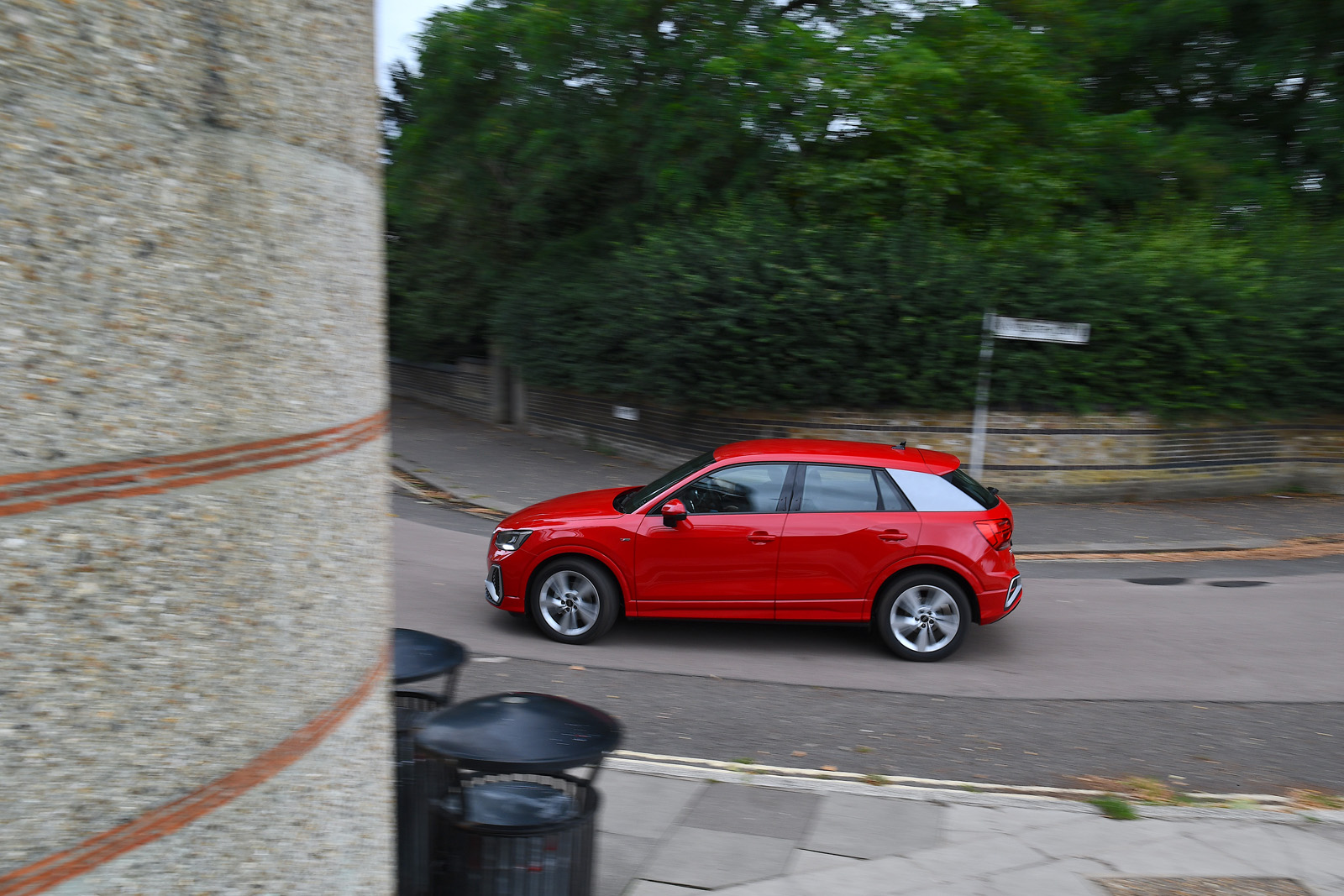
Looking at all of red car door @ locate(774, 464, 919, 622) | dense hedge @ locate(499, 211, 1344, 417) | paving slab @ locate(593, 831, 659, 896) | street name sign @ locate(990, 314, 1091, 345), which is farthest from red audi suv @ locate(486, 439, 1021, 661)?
dense hedge @ locate(499, 211, 1344, 417)

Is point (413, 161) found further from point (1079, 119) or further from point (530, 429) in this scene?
point (1079, 119)

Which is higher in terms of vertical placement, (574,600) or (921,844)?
(574,600)

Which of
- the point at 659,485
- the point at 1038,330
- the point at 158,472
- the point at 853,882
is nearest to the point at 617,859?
the point at 853,882

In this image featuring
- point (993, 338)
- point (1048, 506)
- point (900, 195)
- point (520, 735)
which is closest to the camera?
point (520, 735)

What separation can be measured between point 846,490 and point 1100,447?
8079mm

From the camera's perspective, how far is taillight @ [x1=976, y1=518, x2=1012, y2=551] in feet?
25.2

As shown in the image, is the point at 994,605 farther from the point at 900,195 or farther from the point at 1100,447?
the point at 900,195

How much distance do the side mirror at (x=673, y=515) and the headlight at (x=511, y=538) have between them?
3.59 ft

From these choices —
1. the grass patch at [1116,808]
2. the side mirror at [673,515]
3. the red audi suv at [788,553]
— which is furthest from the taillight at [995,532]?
the grass patch at [1116,808]

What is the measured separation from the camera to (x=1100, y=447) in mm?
14367

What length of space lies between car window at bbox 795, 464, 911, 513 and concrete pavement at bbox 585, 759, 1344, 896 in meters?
2.82

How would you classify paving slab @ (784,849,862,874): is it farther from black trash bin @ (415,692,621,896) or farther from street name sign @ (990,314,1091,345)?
street name sign @ (990,314,1091,345)

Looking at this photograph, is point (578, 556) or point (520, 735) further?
point (578, 556)

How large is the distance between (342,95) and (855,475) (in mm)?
5811
